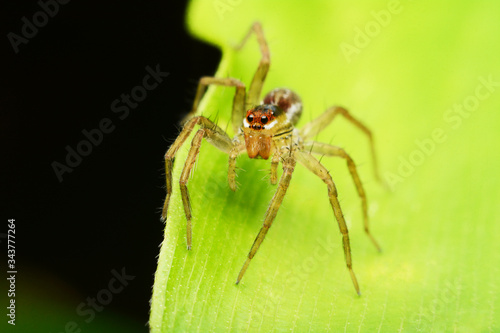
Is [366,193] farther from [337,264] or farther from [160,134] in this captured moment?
[160,134]

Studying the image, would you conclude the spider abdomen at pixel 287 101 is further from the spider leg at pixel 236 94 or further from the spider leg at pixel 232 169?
the spider leg at pixel 232 169

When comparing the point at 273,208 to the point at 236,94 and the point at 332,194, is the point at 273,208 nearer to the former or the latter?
the point at 332,194

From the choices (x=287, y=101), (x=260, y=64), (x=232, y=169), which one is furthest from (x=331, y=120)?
(x=232, y=169)

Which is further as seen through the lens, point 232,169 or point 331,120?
point 331,120

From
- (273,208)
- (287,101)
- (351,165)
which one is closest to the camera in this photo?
(273,208)

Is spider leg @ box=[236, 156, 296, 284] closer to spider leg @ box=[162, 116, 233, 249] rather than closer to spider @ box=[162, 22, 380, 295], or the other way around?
spider @ box=[162, 22, 380, 295]

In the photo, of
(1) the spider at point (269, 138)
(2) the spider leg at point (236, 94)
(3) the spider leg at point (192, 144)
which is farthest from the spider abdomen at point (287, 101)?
(3) the spider leg at point (192, 144)

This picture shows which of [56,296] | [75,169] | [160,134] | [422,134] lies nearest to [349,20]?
[422,134]
